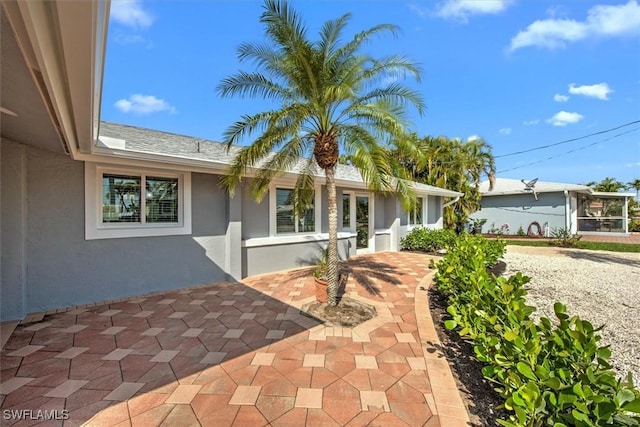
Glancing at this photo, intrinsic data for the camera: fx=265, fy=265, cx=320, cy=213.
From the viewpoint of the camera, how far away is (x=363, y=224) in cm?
1329

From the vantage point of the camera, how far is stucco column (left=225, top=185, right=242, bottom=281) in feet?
26.0

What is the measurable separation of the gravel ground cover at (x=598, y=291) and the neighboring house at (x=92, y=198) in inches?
292

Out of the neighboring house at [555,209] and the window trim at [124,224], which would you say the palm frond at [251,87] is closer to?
the window trim at [124,224]

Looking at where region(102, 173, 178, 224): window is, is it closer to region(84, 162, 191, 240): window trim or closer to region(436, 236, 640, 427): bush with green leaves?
region(84, 162, 191, 240): window trim

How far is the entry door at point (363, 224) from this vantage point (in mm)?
13047

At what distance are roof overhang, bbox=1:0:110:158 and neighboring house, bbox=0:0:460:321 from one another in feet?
0.04

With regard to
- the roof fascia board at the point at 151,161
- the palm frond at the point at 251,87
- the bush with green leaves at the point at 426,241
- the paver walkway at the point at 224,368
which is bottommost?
the paver walkway at the point at 224,368

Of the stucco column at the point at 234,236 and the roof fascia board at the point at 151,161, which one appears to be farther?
the stucco column at the point at 234,236

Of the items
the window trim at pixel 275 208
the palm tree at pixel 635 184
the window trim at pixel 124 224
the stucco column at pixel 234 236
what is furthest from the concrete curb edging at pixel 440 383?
the palm tree at pixel 635 184

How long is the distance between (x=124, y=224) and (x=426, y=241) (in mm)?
12874

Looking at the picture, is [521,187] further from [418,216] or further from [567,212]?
[418,216]

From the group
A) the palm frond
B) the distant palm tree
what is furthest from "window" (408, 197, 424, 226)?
the distant palm tree

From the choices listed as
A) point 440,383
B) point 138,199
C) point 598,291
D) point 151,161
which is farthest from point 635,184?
point 138,199

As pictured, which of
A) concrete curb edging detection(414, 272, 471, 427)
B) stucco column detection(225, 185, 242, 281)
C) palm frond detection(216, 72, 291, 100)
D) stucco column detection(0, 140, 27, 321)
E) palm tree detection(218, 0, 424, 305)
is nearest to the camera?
concrete curb edging detection(414, 272, 471, 427)
